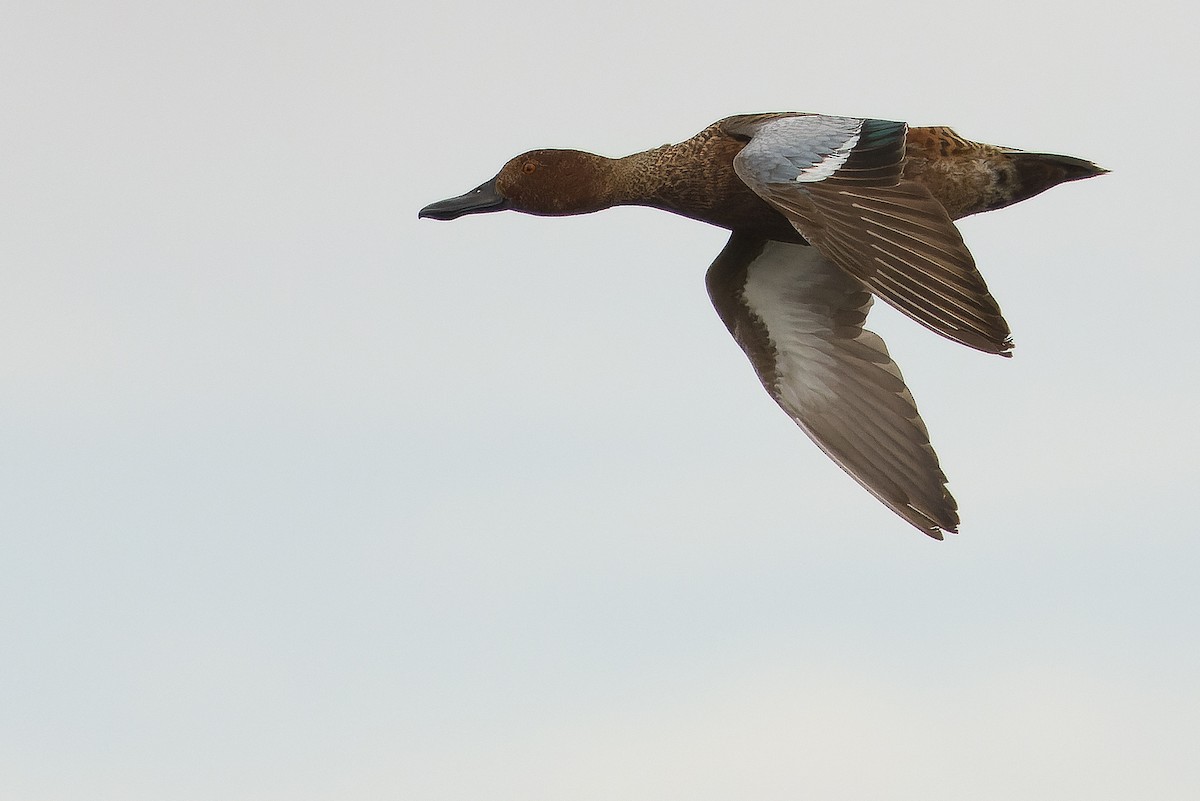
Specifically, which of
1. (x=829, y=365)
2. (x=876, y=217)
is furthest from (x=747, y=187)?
(x=876, y=217)

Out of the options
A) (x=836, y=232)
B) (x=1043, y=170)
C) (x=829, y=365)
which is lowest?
(x=836, y=232)

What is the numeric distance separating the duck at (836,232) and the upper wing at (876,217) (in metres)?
0.01

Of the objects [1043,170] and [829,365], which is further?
[829,365]

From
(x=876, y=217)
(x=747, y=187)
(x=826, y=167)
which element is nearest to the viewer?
(x=876, y=217)

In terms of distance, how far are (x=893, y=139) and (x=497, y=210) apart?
2.97 metres

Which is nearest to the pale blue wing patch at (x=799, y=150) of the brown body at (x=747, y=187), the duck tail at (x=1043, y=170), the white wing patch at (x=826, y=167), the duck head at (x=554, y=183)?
the white wing patch at (x=826, y=167)

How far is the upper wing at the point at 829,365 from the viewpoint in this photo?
1156 centimetres

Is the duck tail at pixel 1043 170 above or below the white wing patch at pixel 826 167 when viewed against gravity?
above

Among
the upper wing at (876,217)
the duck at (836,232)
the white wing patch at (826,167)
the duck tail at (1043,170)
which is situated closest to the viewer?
the upper wing at (876,217)

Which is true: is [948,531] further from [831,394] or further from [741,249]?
[741,249]

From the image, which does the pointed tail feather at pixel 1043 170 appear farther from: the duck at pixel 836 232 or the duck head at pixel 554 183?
the duck head at pixel 554 183

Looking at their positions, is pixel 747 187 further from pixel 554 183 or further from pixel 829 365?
pixel 829 365

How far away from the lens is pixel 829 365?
1253cm

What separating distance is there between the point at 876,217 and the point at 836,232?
27cm
